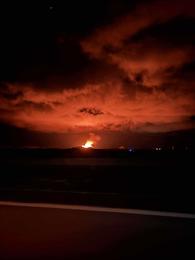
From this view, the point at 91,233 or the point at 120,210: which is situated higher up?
the point at 120,210

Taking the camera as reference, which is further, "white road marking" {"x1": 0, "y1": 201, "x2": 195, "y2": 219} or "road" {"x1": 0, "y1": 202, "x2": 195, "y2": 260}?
"white road marking" {"x1": 0, "y1": 201, "x2": 195, "y2": 219}

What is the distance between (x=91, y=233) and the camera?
18.9ft

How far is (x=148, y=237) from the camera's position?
5496 millimetres

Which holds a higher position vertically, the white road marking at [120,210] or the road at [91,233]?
the white road marking at [120,210]

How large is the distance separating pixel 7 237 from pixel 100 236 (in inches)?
46.2

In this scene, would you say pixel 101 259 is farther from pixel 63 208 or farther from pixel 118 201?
pixel 118 201

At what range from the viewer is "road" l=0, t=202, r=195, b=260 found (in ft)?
16.3

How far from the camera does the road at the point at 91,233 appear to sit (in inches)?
195

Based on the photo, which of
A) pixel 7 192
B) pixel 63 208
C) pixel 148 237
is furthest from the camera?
pixel 7 192

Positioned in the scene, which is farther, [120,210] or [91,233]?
[120,210]

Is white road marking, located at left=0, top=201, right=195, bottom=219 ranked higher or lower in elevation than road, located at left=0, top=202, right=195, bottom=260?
higher

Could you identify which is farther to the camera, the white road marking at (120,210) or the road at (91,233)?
the white road marking at (120,210)

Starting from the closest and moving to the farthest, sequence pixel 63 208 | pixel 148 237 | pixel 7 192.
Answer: pixel 148 237, pixel 63 208, pixel 7 192

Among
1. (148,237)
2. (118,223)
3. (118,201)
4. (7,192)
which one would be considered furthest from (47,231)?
(7,192)
